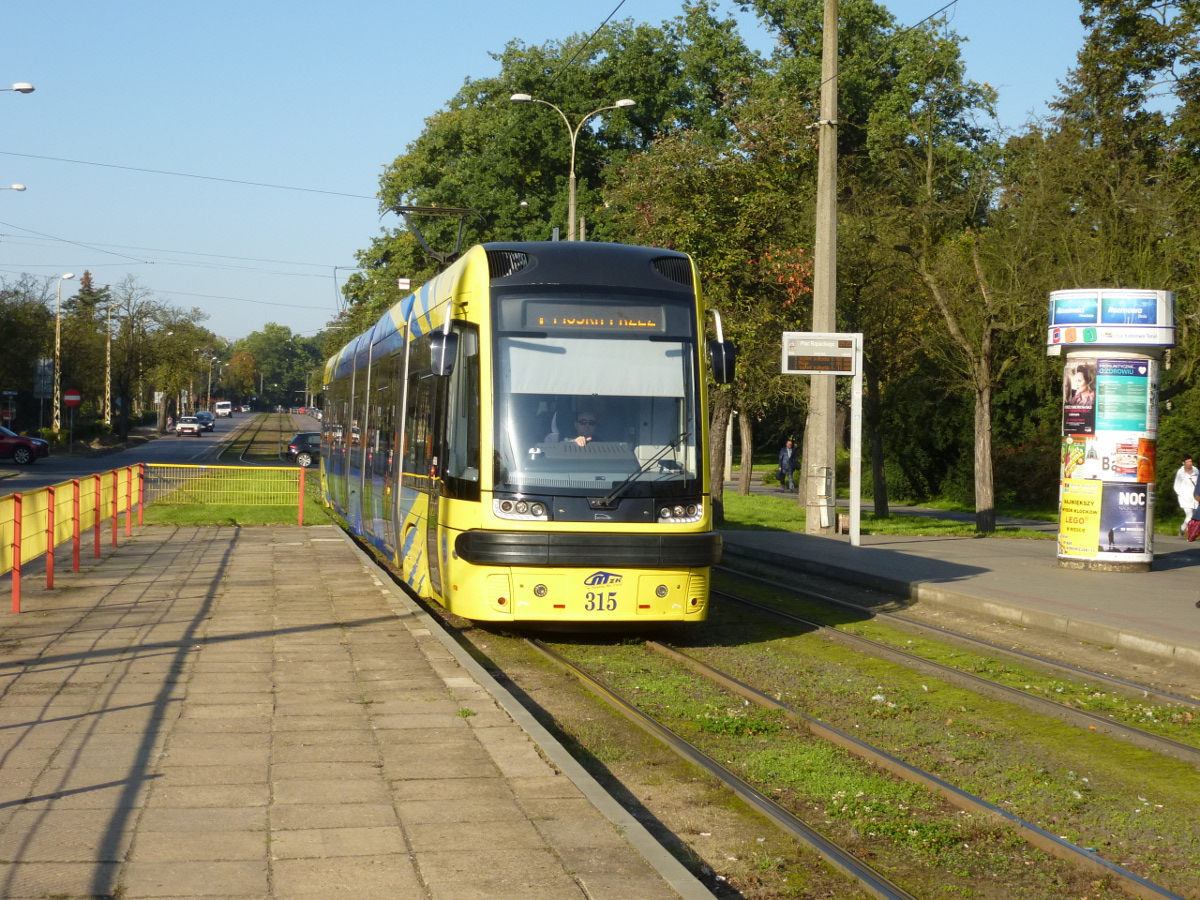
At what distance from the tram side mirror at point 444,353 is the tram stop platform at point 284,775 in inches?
87.6

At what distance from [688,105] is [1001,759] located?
48.5m

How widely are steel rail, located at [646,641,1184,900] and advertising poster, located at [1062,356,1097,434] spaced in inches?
377

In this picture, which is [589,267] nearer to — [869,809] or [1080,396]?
[869,809]

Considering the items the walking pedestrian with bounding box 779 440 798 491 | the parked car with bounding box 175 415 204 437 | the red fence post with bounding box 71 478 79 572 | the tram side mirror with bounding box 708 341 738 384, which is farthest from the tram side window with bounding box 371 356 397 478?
the parked car with bounding box 175 415 204 437

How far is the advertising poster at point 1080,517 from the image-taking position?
17.6 meters

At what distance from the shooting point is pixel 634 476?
10.9 m

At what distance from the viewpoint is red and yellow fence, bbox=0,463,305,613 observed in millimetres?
12461

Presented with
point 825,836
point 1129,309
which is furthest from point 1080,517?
point 825,836

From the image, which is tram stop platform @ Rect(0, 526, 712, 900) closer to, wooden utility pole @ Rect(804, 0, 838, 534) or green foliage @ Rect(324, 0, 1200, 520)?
wooden utility pole @ Rect(804, 0, 838, 534)

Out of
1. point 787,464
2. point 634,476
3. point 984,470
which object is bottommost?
point 787,464

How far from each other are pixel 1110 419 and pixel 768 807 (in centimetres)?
1277

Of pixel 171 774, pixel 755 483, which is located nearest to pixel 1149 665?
pixel 171 774

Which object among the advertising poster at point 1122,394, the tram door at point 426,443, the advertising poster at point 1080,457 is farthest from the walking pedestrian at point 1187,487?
the tram door at point 426,443

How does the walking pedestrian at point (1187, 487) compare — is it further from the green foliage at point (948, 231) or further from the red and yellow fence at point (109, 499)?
the red and yellow fence at point (109, 499)
